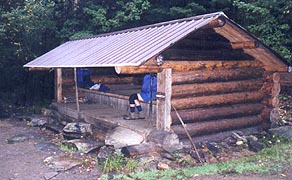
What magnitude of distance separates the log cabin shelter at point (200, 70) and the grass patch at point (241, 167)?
150cm

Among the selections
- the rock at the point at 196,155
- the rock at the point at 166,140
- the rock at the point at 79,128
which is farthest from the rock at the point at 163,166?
the rock at the point at 79,128

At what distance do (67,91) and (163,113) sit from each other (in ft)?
24.1

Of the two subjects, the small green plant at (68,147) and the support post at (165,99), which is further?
the small green plant at (68,147)

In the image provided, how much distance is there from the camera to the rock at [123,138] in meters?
8.23

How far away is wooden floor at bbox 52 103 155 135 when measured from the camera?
891cm

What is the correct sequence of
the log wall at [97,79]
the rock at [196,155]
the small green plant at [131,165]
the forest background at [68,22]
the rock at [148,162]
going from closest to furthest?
1. the small green plant at [131,165]
2. the rock at [148,162]
3. the rock at [196,155]
4. the forest background at [68,22]
5. the log wall at [97,79]

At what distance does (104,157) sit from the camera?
744 cm

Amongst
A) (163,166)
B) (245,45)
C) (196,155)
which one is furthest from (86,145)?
(245,45)

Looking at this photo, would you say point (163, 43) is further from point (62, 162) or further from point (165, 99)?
point (62, 162)

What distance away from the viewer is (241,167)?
23.1ft

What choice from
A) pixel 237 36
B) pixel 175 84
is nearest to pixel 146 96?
pixel 175 84

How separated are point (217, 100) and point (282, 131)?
2.40 m

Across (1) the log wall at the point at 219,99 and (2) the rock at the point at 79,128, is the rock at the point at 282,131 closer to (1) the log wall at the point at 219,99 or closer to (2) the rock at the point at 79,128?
(1) the log wall at the point at 219,99

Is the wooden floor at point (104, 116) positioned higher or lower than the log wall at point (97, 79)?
lower
